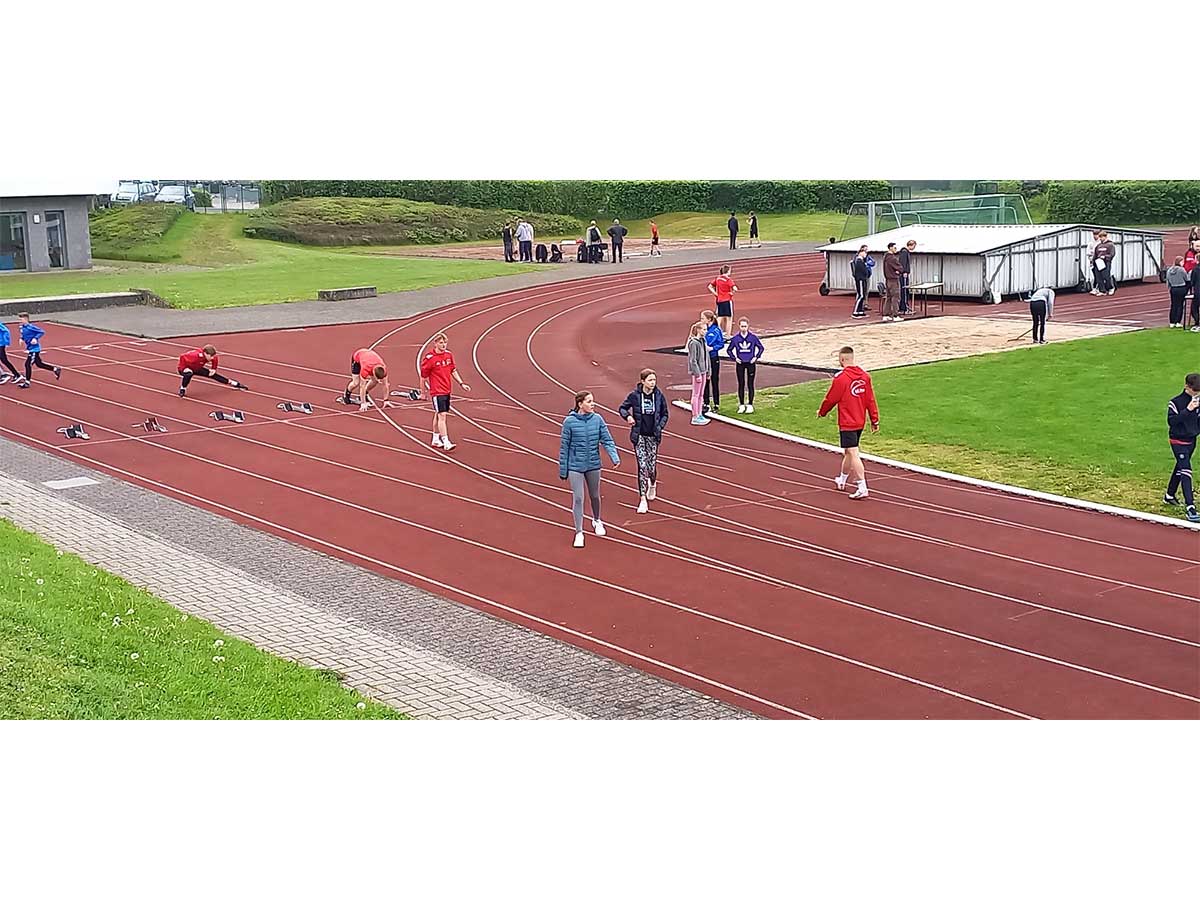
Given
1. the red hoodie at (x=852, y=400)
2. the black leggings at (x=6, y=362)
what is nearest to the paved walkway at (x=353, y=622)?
the red hoodie at (x=852, y=400)

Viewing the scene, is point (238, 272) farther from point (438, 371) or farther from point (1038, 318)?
point (438, 371)

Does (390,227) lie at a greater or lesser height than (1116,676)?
greater

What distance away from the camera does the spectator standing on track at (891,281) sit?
32719 mm

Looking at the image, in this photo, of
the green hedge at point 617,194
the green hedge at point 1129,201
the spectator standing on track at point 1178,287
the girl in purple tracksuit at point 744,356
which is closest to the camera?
the green hedge at point 1129,201

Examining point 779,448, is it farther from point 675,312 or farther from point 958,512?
point 675,312

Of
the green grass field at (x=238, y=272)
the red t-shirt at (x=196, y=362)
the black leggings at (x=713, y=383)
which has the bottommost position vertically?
the black leggings at (x=713, y=383)

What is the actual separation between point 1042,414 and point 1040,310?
20.8ft

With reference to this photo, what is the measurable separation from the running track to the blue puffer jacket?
2.66 feet

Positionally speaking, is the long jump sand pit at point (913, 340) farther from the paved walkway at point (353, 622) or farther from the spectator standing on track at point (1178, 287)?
the paved walkway at point (353, 622)

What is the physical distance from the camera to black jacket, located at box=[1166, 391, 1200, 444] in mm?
Answer: 15797

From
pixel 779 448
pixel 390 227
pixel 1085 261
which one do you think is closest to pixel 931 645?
pixel 779 448

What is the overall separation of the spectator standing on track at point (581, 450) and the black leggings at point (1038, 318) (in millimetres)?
13548

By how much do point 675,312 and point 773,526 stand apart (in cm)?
1813

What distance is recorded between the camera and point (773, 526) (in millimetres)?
15945
